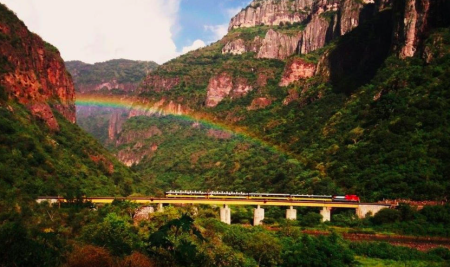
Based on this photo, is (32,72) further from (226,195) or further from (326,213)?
(326,213)

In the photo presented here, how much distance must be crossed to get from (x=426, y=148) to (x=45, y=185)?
62.7 m

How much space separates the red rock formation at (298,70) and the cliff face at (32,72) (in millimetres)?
96129

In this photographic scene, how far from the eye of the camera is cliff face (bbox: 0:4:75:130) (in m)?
101

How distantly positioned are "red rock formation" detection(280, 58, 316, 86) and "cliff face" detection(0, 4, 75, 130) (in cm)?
9613

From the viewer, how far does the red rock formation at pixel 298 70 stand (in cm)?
19288

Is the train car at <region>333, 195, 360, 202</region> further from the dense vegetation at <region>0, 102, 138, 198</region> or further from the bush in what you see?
the dense vegetation at <region>0, 102, 138, 198</region>

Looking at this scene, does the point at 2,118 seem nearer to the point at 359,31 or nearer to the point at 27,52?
the point at 27,52

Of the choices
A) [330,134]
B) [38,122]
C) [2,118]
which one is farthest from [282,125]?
[2,118]

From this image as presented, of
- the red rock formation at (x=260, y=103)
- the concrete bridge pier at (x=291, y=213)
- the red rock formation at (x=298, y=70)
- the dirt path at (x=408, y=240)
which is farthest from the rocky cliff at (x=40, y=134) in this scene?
the red rock formation at (x=298, y=70)

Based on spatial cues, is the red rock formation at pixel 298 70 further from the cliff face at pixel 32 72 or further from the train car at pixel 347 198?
the train car at pixel 347 198

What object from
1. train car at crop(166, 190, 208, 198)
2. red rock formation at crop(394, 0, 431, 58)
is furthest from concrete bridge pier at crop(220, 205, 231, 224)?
red rock formation at crop(394, 0, 431, 58)

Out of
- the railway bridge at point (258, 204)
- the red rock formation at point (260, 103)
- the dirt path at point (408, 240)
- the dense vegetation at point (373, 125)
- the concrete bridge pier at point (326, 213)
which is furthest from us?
the red rock formation at point (260, 103)

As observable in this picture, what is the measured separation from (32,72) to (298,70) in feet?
371

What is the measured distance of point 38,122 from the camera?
10069 centimetres
